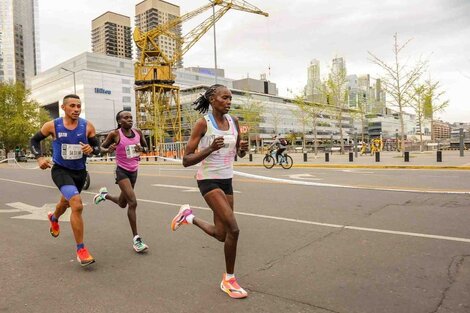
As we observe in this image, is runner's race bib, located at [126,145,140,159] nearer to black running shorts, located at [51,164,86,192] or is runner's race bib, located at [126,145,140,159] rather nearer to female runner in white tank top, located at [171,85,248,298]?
black running shorts, located at [51,164,86,192]

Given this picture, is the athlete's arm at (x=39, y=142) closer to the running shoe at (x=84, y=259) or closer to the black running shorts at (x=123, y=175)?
the black running shorts at (x=123, y=175)

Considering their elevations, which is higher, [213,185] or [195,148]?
[195,148]

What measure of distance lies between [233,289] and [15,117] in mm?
67407

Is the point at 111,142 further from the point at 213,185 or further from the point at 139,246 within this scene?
the point at 213,185

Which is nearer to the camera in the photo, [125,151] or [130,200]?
[130,200]

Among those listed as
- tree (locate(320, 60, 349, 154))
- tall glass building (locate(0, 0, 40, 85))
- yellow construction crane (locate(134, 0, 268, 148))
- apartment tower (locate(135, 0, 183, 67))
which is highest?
apartment tower (locate(135, 0, 183, 67))

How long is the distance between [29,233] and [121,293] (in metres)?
3.47

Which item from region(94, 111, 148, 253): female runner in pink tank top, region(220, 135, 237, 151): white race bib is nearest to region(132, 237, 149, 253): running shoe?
region(94, 111, 148, 253): female runner in pink tank top

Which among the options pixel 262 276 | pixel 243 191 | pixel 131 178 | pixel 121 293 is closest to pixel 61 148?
pixel 131 178

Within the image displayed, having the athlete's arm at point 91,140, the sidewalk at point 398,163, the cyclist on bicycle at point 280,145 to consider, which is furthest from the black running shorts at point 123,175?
the sidewalk at point 398,163

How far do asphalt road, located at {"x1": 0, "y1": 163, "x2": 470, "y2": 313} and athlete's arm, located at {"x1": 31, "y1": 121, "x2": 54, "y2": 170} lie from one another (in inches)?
47.3

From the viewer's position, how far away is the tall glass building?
→ 159 metres

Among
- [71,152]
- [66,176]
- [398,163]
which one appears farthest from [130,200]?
[398,163]

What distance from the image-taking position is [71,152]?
465cm
